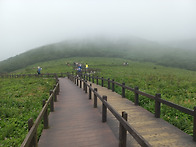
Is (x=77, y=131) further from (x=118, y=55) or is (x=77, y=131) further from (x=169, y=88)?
(x=118, y=55)

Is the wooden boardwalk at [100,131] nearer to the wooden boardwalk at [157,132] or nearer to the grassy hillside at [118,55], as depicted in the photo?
the wooden boardwalk at [157,132]

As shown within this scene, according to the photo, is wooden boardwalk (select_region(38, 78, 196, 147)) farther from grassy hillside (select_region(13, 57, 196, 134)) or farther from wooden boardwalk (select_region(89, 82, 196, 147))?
grassy hillside (select_region(13, 57, 196, 134))

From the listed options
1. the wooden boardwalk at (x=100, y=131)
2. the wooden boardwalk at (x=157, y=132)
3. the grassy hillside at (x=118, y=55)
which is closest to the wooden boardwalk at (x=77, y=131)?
the wooden boardwalk at (x=100, y=131)

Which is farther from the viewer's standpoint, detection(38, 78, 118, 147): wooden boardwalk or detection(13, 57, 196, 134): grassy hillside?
detection(13, 57, 196, 134): grassy hillside

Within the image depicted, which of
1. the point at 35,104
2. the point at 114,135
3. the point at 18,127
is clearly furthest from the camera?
the point at 35,104

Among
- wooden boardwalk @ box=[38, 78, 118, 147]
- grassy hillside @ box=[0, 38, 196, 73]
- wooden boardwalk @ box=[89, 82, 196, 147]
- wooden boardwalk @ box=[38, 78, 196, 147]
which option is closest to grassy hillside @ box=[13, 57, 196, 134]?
wooden boardwalk @ box=[89, 82, 196, 147]

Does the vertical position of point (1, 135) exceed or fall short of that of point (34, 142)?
it falls short

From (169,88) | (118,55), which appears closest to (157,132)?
(169,88)

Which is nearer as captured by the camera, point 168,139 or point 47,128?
point 168,139

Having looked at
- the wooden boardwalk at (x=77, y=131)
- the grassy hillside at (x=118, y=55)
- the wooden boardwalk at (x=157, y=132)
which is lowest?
the wooden boardwalk at (x=77, y=131)

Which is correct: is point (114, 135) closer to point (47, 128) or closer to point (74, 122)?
point (74, 122)

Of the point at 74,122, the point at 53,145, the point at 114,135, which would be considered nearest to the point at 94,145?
the point at 114,135

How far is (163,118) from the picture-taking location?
21.8 feet

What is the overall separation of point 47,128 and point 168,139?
163 inches
